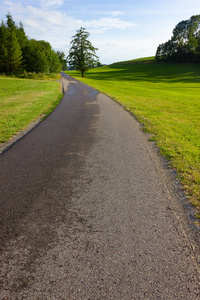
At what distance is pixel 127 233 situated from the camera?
3.02 metres

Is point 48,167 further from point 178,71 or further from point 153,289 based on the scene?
point 178,71

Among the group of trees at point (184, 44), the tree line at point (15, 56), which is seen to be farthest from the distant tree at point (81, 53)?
the group of trees at point (184, 44)

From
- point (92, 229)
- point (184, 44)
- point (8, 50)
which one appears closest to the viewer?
point (92, 229)

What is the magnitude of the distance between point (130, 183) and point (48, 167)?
88.9 inches

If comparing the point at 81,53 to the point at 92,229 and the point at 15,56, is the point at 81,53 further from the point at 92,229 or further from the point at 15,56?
the point at 92,229

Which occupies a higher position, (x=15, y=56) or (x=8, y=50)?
(x=8, y=50)

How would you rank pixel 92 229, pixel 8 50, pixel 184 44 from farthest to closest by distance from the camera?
pixel 184 44 → pixel 8 50 → pixel 92 229

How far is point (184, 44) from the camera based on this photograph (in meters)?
81.5

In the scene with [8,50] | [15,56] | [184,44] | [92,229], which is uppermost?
[184,44]

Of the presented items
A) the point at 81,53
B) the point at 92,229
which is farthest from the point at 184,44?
the point at 92,229

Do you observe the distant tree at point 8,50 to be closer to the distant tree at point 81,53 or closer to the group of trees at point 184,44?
the distant tree at point 81,53

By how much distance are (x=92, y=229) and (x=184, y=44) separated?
9779 cm

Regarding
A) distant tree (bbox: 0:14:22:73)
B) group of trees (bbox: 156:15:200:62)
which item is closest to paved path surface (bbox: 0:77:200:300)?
distant tree (bbox: 0:14:22:73)

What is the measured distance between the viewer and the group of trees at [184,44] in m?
78.1
